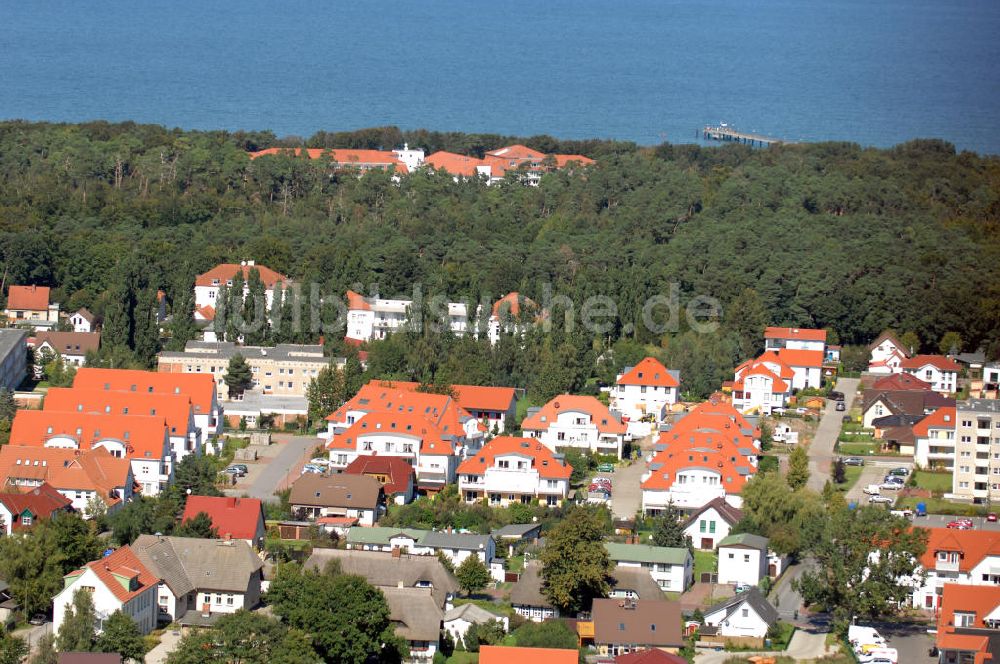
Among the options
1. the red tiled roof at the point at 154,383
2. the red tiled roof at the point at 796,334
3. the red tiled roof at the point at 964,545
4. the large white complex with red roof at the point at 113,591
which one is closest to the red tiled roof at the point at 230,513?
the large white complex with red roof at the point at 113,591

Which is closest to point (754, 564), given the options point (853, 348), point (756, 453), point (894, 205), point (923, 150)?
point (756, 453)

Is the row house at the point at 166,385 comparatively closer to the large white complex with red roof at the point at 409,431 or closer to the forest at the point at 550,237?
the large white complex with red roof at the point at 409,431

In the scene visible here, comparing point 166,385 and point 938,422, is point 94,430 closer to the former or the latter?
point 166,385

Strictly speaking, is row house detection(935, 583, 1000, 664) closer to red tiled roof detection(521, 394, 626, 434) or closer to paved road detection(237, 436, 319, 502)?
red tiled roof detection(521, 394, 626, 434)

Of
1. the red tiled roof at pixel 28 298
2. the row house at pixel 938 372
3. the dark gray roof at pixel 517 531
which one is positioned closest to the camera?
the dark gray roof at pixel 517 531

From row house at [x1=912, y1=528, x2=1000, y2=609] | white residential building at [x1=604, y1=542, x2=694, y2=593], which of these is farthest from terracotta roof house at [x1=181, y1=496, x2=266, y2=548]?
row house at [x1=912, y1=528, x2=1000, y2=609]

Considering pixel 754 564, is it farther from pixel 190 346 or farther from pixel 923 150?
pixel 923 150

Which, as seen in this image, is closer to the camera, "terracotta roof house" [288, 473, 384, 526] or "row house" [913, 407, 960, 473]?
"terracotta roof house" [288, 473, 384, 526]
